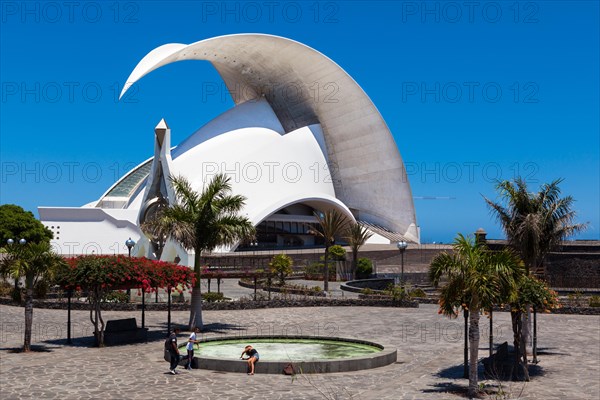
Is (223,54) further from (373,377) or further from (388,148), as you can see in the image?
(373,377)

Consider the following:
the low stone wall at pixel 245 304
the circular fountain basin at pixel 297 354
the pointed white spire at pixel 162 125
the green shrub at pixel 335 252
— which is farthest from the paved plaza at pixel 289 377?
the pointed white spire at pixel 162 125

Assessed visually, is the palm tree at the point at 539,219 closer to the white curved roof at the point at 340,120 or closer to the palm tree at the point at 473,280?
the palm tree at the point at 473,280

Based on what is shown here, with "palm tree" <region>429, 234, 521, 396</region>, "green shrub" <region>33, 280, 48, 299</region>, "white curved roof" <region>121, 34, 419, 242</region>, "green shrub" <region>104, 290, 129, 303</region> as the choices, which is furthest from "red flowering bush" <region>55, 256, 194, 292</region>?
"white curved roof" <region>121, 34, 419, 242</region>

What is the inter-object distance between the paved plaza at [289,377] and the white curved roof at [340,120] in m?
33.3

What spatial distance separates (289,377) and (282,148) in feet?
126

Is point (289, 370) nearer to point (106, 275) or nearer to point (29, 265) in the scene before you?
point (106, 275)

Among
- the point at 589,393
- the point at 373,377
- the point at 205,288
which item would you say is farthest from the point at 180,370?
the point at 205,288

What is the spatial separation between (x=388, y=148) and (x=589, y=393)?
4531 centimetres

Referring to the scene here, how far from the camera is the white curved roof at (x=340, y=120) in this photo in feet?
178

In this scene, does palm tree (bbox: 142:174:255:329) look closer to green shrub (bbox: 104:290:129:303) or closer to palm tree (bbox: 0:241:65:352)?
palm tree (bbox: 0:241:65:352)

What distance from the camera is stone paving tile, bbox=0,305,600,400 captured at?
1225cm

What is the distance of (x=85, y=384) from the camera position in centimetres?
1277

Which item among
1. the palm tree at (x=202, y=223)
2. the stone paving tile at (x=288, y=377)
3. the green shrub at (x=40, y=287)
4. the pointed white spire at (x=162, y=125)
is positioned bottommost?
the stone paving tile at (x=288, y=377)

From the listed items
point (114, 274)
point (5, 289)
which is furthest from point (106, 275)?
point (5, 289)
